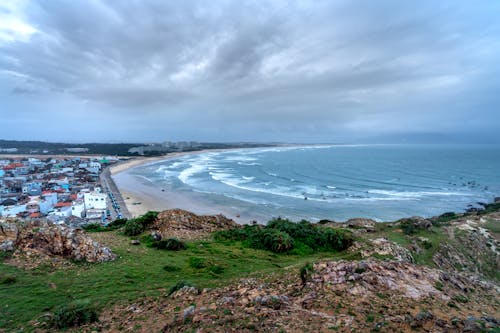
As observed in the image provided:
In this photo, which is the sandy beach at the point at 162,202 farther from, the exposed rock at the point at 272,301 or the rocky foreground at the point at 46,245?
the exposed rock at the point at 272,301

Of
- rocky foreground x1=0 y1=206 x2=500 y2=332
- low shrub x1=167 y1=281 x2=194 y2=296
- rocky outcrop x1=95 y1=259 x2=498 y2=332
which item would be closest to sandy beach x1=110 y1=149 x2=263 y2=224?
rocky foreground x1=0 y1=206 x2=500 y2=332

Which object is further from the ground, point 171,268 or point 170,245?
point 171,268

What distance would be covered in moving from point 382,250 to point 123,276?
38.0 ft

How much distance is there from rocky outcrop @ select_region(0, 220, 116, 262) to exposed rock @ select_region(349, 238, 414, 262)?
38.4ft

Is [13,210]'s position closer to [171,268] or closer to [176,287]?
[171,268]

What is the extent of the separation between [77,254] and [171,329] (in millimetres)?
6918

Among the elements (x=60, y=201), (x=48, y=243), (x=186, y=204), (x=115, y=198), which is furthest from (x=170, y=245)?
(x=60, y=201)

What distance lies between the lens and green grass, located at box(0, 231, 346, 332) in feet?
22.3

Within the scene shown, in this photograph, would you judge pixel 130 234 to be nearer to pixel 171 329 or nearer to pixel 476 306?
pixel 171 329

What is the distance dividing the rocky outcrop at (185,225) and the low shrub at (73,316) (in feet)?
26.4

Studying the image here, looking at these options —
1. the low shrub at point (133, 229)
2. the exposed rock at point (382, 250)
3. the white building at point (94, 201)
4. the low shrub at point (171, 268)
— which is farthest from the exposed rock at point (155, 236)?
the white building at point (94, 201)

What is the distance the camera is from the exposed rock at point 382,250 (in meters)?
11.2

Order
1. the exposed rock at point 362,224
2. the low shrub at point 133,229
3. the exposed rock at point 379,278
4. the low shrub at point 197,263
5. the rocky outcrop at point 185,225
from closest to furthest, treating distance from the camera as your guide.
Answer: the exposed rock at point 379,278, the low shrub at point 197,263, the low shrub at point 133,229, the rocky outcrop at point 185,225, the exposed rock at point 362,224

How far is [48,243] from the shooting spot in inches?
395
